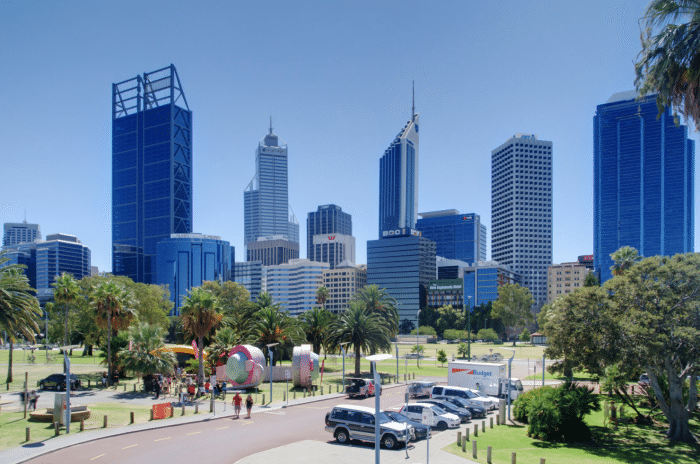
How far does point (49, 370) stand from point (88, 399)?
24433 mm

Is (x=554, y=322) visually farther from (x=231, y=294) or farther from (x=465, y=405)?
(x=231, y=294)

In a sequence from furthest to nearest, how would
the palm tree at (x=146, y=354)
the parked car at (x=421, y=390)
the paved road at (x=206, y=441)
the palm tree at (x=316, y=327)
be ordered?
the palm tree at (x=316, y=327), the palm tree at (x=146, y=354), the parked car at (x=421, y=390), the paved road at (x=206, y=441)

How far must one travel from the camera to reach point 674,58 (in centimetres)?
1588

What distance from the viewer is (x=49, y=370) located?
183ft

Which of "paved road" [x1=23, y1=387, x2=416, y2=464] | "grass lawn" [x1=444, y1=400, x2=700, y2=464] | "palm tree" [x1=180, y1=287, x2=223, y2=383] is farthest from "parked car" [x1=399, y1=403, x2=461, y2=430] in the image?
"palm tree" [x1=180, y1=287, x2=223, y2=383]

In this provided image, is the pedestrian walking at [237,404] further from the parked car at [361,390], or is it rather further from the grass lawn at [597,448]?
the grass lawn at [597,448]

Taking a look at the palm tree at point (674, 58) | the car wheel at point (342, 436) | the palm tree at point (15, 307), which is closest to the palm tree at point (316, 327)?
the palm tree at point (15, 307)

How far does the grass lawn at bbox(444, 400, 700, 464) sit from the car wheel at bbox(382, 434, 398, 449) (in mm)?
2419

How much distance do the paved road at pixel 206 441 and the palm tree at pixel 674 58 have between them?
20422 millimetres

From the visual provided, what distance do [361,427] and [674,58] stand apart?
1939 cm

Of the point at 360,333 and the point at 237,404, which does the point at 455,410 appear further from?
the point at 360,333

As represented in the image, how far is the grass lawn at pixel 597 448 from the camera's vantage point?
22.6m

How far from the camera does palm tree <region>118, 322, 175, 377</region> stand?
39.2m

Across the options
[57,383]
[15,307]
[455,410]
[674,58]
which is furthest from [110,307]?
[674,58]
